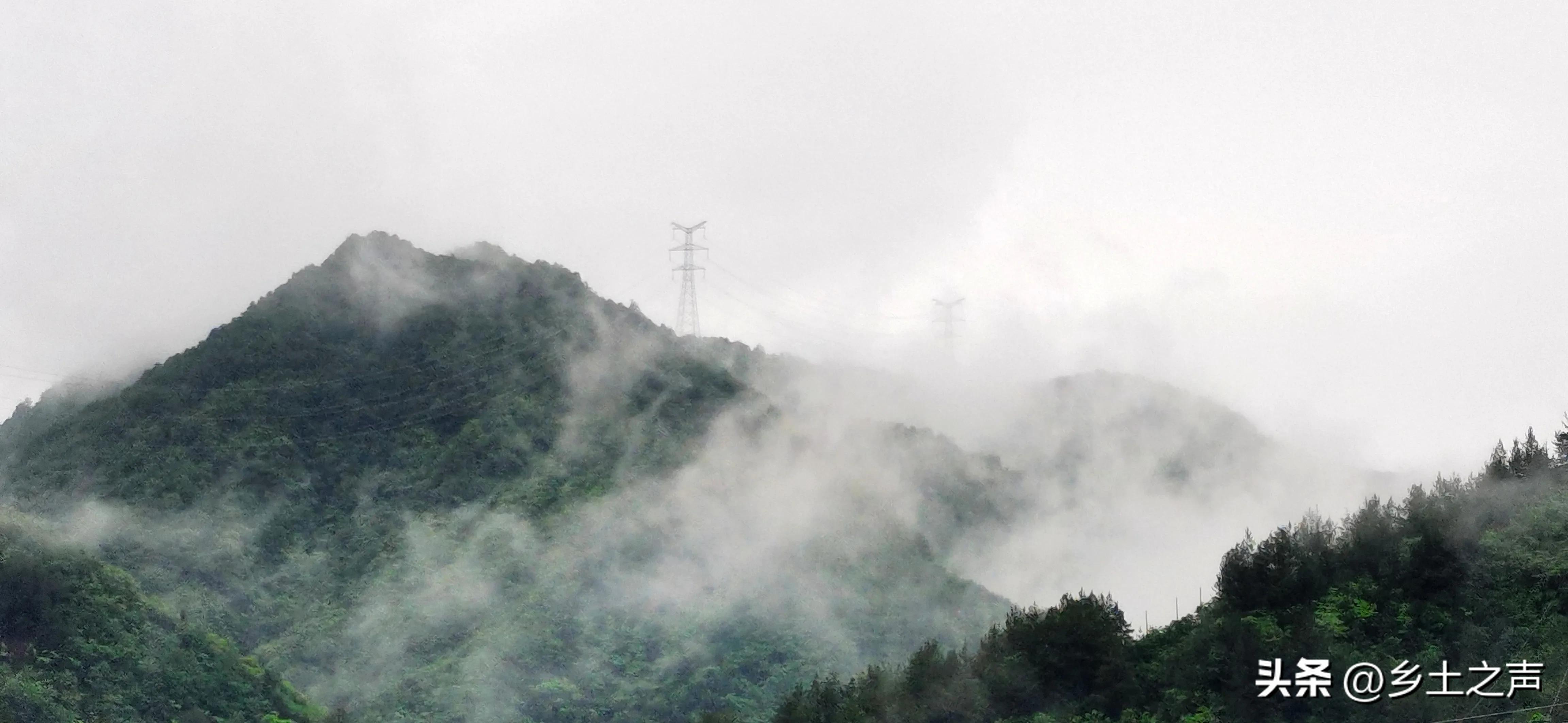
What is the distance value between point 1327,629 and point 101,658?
51176mm

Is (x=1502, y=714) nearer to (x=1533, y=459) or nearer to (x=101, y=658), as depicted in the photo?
(x=1533, y=459)

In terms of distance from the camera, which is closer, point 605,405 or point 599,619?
point 599,619

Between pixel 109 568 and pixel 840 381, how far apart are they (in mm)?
58237

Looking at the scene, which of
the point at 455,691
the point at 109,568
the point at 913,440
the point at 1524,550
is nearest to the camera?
the point at 1524,550

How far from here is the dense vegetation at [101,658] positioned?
213 ft

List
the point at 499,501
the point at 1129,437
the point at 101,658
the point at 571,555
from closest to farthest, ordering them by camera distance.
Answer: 1. the point at 101,658
2. the point at 571,555
3. the point at 499,501
4. the point at 1129,437

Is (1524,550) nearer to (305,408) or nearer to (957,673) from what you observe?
(957,673)

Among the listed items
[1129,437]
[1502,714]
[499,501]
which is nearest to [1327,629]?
[1502,714]

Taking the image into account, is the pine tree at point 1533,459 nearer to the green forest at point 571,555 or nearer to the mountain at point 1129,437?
the green forest at point 571,555

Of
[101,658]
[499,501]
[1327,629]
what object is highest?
[499,501]

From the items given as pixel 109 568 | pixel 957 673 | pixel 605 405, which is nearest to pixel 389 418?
pixel 605 405

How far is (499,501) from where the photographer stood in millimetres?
99125

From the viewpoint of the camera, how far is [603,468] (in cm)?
10319

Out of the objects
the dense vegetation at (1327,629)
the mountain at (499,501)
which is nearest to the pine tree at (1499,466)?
the dense vegetation at (1327,629)
